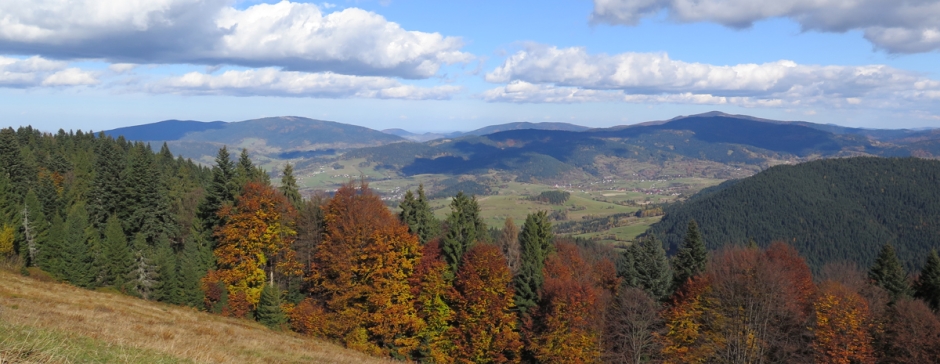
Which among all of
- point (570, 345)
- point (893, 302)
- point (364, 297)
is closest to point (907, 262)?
point (893, 302)

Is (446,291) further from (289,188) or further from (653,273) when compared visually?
(289,188)

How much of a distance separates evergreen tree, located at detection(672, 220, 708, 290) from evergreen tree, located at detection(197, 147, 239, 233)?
43367mm

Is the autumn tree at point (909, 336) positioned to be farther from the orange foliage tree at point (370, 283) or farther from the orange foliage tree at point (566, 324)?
the orange foliage tree at point (370, 283)

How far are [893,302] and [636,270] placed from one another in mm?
22427

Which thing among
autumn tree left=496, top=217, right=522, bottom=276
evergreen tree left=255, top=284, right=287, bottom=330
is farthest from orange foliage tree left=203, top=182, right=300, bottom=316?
autumn tree left=496, top=217, right=522, bottom=276

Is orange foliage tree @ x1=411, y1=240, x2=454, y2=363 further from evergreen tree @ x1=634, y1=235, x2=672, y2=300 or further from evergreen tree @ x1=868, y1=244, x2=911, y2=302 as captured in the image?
evergreen tree @ x1=868, y1=244, x2=911, y2=302

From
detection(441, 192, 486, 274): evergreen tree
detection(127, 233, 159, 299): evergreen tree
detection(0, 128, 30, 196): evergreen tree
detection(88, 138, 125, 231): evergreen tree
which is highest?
detection(0, 128, 30, 196): evergreen tree

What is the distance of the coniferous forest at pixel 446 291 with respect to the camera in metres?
43.1

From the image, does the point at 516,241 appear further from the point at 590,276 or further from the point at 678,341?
the point at 678,341

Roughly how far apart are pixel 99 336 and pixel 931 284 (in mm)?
67762

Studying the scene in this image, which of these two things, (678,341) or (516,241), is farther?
(516,241)

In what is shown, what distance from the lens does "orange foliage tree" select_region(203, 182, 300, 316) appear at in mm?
45625

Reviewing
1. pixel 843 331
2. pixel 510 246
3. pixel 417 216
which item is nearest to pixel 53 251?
pixel 417 216

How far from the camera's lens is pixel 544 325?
44.2 metres
